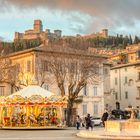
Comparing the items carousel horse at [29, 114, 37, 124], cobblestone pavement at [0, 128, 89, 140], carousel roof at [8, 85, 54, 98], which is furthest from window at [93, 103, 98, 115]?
cobblestone pavement at [0, 128, 89, 140]

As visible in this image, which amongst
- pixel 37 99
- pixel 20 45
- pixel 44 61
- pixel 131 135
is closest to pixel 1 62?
pixel 44 61

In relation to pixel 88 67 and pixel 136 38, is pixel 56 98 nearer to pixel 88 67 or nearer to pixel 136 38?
pixel 88 67

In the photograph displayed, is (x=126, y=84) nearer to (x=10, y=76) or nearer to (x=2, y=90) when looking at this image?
(x=2, y=90)

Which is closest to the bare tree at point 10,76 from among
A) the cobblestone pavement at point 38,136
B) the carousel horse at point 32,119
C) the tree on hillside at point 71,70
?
the tree on hillside at point 71,70

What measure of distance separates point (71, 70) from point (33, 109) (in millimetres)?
12200

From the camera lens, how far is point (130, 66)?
91.2 meters

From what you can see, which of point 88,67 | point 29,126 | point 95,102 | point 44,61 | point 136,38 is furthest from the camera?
point 136,38

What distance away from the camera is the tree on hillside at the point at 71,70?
5462 centimetres

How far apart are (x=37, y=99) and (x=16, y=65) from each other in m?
27.6

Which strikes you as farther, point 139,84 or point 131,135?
point 139,84

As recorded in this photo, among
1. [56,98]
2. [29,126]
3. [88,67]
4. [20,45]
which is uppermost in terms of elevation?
[20,45]

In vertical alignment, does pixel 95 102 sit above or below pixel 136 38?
below

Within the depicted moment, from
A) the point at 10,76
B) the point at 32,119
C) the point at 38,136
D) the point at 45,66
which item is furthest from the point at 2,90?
the point at 38,136

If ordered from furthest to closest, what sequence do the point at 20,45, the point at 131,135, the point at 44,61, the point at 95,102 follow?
the point at 20,45 < the point at 95,102 < the point at 44,61 < the point at 131,135
